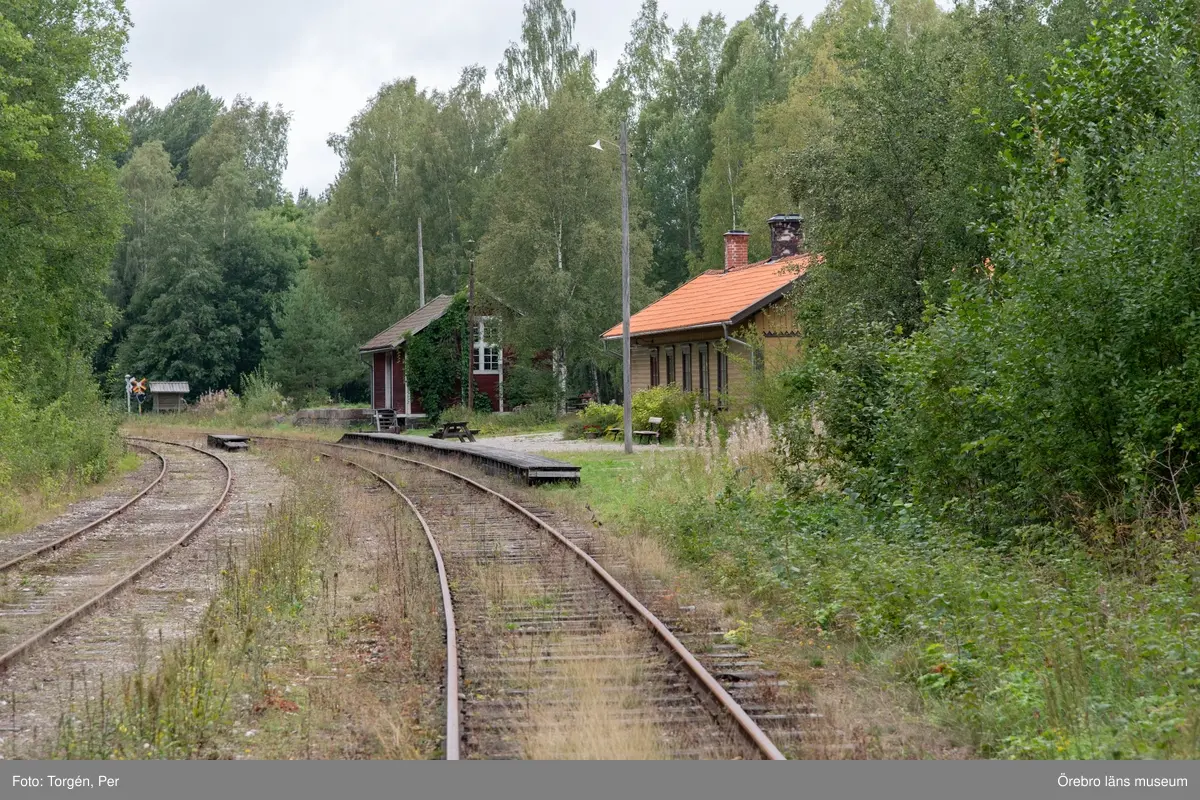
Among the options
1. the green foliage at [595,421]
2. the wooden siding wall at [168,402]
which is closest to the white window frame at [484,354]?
the green foliage at [595,421]

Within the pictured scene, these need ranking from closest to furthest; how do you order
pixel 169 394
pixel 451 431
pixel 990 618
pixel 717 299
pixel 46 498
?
pixel 990 618 < pixel 46 498 < pixel 717 299 < pixel 451 431 < pixel 169 394

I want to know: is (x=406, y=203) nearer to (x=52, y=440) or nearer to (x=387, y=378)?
(x=387, y=378)

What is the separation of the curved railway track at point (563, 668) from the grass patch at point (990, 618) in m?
1.07

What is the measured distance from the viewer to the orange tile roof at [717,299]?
3341 centimetres

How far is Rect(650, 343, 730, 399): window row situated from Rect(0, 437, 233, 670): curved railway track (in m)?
16.6

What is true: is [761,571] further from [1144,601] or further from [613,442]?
[613,442]

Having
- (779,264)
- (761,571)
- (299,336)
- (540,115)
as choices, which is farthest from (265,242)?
(761,571)

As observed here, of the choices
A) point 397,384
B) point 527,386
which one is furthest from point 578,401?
point 397,384

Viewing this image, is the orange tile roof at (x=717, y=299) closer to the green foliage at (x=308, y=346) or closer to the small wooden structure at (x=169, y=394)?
the green foliage at (x=308, y=346)

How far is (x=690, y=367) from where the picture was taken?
38.1 meters

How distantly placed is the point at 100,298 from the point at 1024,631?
81.3 ft

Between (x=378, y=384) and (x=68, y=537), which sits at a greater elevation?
(x=378, y=384)

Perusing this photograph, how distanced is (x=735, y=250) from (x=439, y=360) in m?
13.1

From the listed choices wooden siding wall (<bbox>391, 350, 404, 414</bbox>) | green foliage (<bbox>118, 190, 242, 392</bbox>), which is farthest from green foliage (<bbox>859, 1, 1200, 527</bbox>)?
green foliage (<bbox>118, 190, 242, 392</bbox>)
